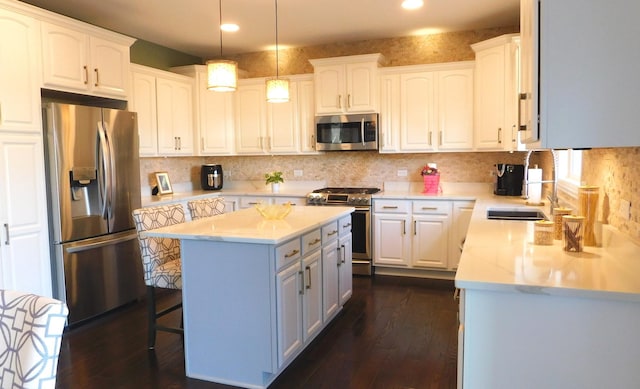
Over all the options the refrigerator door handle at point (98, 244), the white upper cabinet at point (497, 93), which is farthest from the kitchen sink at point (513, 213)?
the refrigerator door handle at point (98, 244)

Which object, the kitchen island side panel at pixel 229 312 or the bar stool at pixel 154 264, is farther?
the bar stool at pixel 154 264

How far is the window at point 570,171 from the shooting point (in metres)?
3.09

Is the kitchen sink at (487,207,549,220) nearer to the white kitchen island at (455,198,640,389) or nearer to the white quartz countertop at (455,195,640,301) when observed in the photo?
the white quartz countertop at (455,195,640,301)

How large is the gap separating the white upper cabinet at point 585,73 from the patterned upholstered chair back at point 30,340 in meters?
1.58

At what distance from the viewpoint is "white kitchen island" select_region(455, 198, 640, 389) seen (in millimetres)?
1520

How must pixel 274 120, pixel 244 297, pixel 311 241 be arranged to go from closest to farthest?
pixel 244 297 < pixel 311 241 < pixel 274 120

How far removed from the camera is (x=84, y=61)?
Result: 3.73 metres

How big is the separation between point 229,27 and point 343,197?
211cm

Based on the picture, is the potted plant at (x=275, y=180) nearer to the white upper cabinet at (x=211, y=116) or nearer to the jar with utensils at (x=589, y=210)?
the white upper cabinet at (x=211, y=116)

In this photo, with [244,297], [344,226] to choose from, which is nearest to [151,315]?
[244,297]

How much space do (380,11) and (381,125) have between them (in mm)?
1244

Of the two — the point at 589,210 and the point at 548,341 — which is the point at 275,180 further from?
the point at 548,341

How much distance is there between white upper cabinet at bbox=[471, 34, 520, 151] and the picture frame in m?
3.44

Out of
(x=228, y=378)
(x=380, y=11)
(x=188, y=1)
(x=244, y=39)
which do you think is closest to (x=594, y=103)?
(x=228, y=378)
